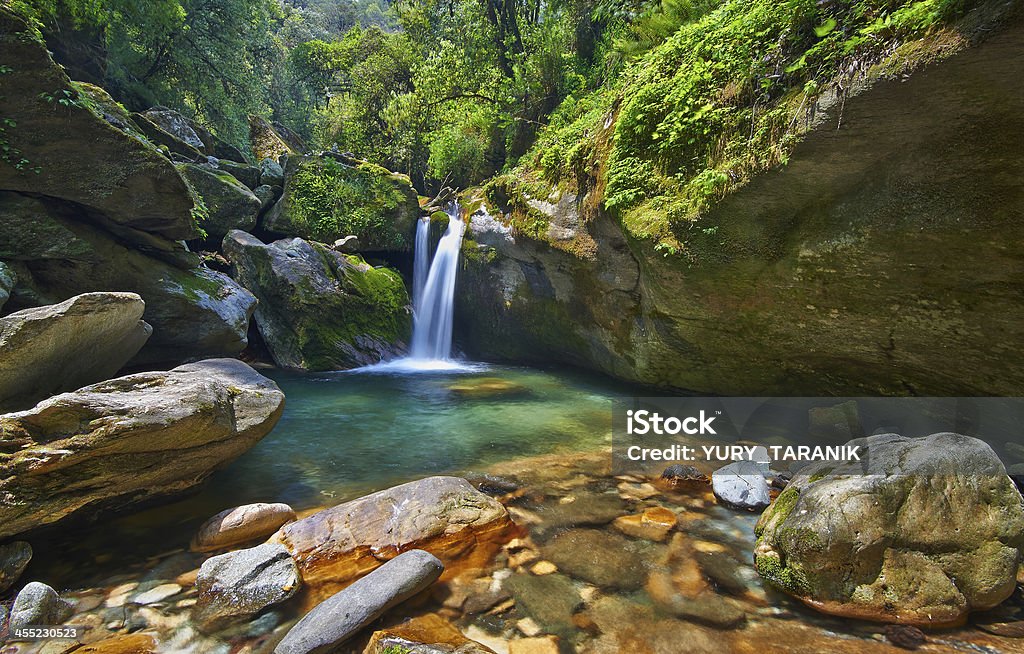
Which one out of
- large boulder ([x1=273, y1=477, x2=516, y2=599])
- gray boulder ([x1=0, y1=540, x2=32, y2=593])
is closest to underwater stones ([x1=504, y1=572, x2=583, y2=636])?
large boulder ([x1=273, y1=477, x2=516, y2=599])

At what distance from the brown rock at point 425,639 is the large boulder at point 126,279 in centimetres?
756

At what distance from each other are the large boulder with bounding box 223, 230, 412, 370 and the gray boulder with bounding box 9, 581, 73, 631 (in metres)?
8.37

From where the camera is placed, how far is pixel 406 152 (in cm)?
1892

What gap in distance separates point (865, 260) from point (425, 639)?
527cm

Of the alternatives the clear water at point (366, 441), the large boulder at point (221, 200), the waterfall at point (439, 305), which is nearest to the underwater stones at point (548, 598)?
the clear water at point (366, 441)

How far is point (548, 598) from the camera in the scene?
296 cm

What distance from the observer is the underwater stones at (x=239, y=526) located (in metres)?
3.52

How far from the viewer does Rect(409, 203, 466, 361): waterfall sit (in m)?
12.6

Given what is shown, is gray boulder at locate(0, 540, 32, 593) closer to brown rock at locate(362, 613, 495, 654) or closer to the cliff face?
brown rock at locate(362, 613, 495, 654)

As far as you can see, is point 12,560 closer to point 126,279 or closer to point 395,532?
point 395,532

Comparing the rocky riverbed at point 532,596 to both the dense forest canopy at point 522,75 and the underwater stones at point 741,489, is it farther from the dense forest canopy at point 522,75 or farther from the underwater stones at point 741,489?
the dense forest canopy at point 522,75

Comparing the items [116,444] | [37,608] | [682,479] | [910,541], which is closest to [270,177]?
[116,444]

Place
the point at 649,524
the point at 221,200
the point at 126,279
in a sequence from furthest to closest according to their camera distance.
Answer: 1. the point at 221,200
2. the point at 126,279
3. the point at 649,524

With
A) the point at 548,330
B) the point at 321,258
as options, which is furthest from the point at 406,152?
the point at 548,330
